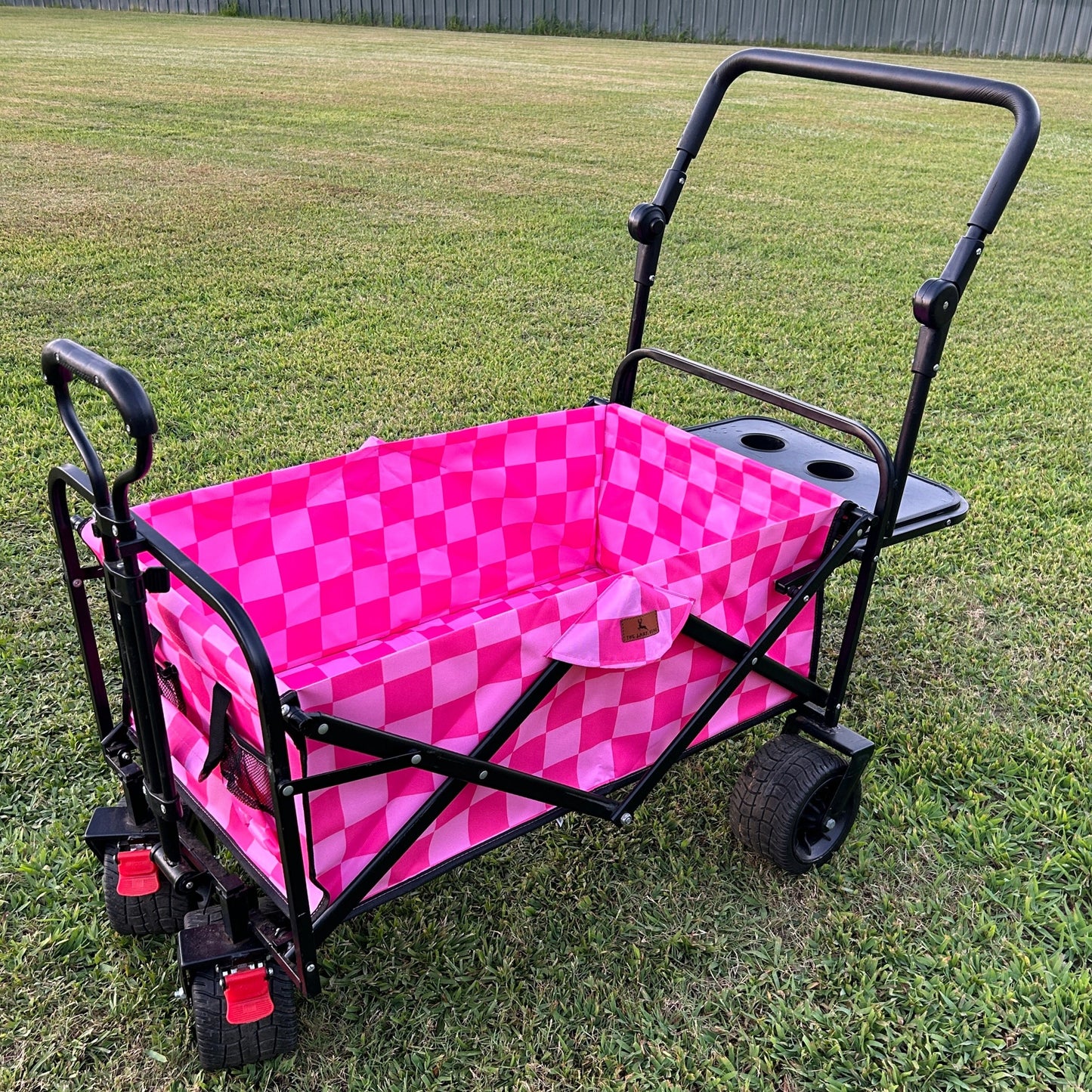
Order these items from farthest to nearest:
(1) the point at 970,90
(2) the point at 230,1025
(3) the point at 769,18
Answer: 1. (3) the point at 769,18
2. (1) the point at 970,90
3. (2) the point at 230,1025

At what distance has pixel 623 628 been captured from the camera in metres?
1.71

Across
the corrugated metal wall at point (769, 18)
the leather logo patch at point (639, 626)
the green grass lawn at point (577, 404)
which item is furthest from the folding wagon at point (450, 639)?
the corrugated metal wall at point (769, 18)

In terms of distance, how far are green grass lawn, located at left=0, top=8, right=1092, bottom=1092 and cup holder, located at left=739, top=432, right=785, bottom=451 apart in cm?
67

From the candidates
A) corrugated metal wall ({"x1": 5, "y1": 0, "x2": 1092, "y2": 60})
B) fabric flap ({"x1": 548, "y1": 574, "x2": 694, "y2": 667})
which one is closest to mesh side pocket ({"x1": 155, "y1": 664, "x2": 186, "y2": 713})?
fabric flap ({"x1": 548, "y1": 574, "x2": 694, "y2": 667})

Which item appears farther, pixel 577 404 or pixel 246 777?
pixel 577 404

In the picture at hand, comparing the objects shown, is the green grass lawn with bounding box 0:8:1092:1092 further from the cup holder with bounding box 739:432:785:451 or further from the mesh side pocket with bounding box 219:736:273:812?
the cup holder with bounding box 739:432:785:451

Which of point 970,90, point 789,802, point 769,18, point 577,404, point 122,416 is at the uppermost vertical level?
point 970,90

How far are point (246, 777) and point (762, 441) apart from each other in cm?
166

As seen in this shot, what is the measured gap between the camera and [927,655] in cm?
291

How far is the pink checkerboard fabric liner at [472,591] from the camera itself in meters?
1.59

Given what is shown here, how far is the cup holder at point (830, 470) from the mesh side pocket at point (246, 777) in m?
1.56

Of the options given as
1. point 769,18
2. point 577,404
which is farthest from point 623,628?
point 769,18

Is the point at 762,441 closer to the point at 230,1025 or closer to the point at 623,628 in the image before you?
the point at 623,628

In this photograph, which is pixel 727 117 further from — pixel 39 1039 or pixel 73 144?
pixel 39 1039
